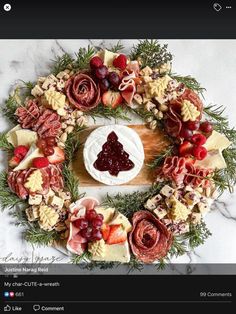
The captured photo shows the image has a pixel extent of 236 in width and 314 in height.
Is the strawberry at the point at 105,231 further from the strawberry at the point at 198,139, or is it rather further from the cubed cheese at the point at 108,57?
the cubed cheese at the point at 108,57

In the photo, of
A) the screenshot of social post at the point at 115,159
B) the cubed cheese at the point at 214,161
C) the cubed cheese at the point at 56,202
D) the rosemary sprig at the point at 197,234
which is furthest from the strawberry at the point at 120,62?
the rosemary sprig at the point at 197,234

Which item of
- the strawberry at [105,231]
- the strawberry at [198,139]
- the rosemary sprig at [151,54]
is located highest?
the rosemary sprig at [151,54]

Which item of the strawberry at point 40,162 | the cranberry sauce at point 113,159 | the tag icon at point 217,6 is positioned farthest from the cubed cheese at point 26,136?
the tag icon at point 217,6

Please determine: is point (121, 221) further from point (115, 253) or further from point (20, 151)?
point (20, 151)

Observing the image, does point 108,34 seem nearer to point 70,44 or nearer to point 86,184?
point 70,44

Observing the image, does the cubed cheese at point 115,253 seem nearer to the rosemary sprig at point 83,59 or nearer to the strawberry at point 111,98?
the strawberry at point 111,98

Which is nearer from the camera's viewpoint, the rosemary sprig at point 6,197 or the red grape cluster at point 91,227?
the red grape cluster at point 91,227

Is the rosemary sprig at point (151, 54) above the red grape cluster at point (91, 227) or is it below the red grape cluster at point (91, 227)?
above
